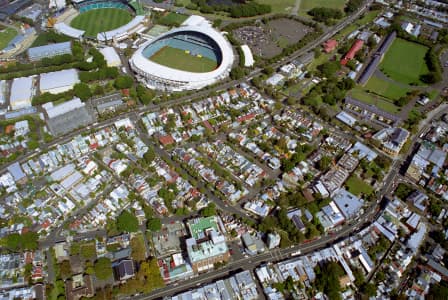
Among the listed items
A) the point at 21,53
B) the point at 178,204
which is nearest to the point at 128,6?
the point at 21,53

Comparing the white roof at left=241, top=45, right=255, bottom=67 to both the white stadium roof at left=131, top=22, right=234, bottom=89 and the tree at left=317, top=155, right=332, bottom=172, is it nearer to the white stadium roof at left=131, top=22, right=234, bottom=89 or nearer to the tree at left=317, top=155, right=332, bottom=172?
the white stadium roof at left=131, top=22, right=234, bottom=89

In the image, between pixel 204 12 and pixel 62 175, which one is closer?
pixel 62 175

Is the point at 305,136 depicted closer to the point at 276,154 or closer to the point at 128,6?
the point at 276,154

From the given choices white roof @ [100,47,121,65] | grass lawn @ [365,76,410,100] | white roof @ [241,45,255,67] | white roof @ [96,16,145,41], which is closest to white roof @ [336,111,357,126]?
grass lawn @ [365,76,410,100]

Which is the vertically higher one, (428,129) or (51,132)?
(428,129)

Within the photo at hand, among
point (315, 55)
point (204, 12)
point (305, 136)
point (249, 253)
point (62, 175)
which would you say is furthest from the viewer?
point (204, 12)

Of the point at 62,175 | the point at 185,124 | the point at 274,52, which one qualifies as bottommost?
the point at 62,175
